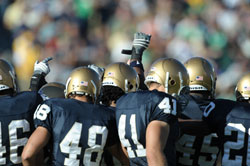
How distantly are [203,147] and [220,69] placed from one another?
5.87 m

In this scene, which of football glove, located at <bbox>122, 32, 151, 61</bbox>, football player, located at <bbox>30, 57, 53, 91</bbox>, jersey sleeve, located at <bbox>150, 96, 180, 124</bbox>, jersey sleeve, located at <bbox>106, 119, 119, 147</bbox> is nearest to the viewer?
jersey sleeve, located at <bbox>150, 96, 180, 124</bbox>

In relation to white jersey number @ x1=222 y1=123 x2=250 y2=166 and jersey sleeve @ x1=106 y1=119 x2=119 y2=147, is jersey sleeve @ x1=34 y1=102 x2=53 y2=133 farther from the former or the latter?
white jersey number @ x1=222 y1=123 x2=250 y2=166

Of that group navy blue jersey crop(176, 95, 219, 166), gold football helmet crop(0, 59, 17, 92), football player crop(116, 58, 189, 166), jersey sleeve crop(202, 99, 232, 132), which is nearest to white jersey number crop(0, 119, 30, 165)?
gold football helmet crop(0, 59, 17, 92)

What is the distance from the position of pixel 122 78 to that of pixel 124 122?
73 cm

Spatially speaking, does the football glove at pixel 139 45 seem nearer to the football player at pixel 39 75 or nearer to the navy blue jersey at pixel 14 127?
the football player at pixel 39 75

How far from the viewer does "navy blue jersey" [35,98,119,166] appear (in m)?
3.75

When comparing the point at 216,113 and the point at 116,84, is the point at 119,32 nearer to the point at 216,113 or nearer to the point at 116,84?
the point at 116,84

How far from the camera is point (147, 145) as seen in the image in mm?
3447

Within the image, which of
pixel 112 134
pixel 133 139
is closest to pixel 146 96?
pixel 133 139

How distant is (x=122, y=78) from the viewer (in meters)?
4.41

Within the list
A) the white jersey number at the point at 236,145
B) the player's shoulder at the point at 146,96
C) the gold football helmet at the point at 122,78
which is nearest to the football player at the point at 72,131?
the player's shoulder at the point at 146,96

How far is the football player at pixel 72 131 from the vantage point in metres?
3.73

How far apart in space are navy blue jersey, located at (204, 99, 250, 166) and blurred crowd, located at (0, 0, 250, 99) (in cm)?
573

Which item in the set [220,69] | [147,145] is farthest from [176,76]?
[220,69]
